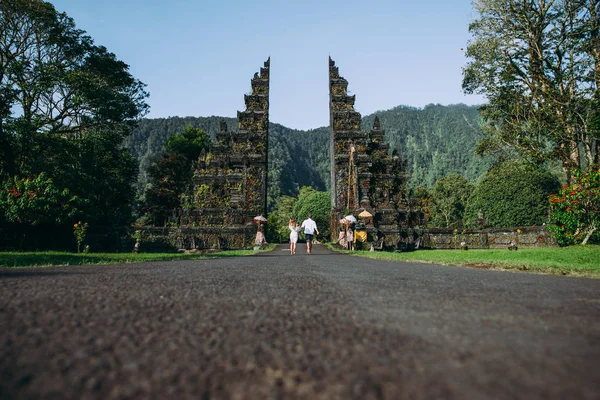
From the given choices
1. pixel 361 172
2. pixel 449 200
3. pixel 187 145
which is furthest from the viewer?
pixel 449 200

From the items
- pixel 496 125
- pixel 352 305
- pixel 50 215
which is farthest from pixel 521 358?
pixel 496 125

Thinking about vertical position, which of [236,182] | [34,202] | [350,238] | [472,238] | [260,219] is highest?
[236,182]

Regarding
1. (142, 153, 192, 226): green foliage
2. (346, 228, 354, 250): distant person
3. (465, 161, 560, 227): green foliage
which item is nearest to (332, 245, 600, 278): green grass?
(346, 228, 354, 250): distant person

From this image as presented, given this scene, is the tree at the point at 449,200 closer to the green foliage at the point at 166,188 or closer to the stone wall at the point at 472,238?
the stone wall at the point at 472,238

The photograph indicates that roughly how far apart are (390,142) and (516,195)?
413 feet

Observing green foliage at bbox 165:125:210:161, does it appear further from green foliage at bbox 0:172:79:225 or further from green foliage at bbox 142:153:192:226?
green foliage at bbox 0:172:79:225

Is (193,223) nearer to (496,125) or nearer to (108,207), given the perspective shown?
(108,207)

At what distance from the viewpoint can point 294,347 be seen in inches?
81.1

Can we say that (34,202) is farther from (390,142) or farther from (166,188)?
(390,142)

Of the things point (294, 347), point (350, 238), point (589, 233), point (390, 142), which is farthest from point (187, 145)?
point (390, 142)

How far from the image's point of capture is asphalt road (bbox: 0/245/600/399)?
4.86ft

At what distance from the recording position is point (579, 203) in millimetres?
14516

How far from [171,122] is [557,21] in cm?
14960

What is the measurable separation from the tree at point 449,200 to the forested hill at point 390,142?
137 ft
